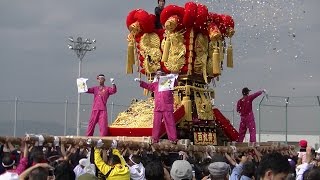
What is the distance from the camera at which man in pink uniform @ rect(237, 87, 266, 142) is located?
1431 centimetres

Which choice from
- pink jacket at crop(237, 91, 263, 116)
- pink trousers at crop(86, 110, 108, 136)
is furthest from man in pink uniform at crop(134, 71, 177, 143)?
pink jacket at crop(237, 91, 263, 116)

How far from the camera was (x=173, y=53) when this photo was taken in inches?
528

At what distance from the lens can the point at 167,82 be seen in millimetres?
11977

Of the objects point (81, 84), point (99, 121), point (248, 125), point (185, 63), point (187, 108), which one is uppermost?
point (185, 63)

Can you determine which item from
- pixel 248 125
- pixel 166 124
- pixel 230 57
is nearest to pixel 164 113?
pixel 166 124

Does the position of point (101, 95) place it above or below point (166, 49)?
below

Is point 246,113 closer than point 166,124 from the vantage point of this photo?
No

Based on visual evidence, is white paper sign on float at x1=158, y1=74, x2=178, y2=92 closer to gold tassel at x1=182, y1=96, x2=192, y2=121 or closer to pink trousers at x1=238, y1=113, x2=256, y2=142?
gold tassel at x1=182, y1=96, x2=192, y2=121

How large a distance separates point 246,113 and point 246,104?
258 mm

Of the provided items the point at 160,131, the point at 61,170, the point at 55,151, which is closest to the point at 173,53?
the point at 160,131

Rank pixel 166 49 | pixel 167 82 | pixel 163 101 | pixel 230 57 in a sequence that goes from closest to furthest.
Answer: pixel 167 82, pixel 163 101, pixel 166 49, pixel 230 57

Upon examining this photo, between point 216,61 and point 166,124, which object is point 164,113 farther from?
point 216,61

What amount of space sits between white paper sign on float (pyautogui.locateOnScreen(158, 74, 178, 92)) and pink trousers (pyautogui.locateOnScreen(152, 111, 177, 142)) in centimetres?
51

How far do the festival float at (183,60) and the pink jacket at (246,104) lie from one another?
61 centimetres
